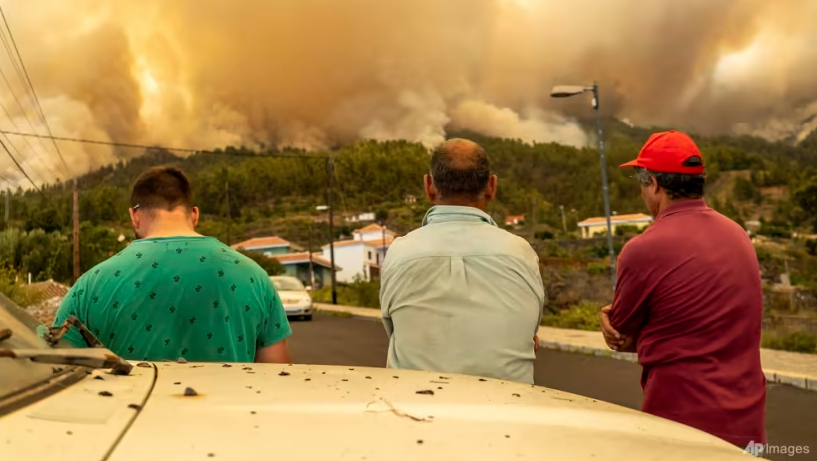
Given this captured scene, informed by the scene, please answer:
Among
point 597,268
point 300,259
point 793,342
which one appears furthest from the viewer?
point 300,259

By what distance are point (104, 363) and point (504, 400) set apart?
0.71 m

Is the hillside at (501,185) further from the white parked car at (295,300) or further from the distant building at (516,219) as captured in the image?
the white parked car at (295,300)

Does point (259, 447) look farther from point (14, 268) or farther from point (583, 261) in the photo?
point (583, 261)

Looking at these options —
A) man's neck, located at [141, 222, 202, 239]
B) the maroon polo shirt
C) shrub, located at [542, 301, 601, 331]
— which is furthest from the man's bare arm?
shrub, located at [542, 301, 601, 331]

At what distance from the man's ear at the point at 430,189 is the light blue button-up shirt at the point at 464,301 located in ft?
0.70

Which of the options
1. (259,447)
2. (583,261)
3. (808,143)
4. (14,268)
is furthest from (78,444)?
(808,143)

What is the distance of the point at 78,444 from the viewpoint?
0.88 metres

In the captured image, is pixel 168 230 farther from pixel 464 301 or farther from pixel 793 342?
pixel 793 342

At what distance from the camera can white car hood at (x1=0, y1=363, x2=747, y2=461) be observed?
0.91 m

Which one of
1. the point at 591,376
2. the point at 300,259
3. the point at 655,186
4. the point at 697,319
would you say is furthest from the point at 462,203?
the point at 300,259

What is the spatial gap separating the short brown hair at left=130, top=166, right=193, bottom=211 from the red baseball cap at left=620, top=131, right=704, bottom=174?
155 centimetres

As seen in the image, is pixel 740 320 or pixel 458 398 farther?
pixel 740 320

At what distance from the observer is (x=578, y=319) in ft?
74.4

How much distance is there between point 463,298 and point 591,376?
9036 millimetres
